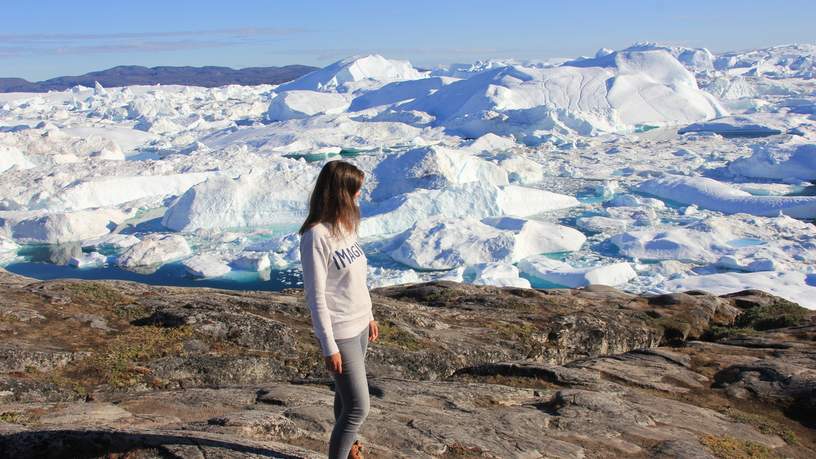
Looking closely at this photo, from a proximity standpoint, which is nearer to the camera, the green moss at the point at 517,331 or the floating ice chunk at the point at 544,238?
the green moss at the point at 517,331

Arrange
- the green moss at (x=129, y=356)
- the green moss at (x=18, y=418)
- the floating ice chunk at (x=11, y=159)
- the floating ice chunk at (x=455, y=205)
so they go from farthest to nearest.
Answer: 1. the floating ice chunk at (x=11, y=159)
2. the floating ice chunk at (x=455, y=205)
3. the green moss at (x=129, y=356)
4. the green moss at (x=18, y=418)

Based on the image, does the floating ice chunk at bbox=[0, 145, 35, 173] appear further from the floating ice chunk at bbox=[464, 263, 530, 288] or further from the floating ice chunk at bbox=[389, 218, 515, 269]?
the floating ice chunk at bbox=[464, 263, 530, 288]

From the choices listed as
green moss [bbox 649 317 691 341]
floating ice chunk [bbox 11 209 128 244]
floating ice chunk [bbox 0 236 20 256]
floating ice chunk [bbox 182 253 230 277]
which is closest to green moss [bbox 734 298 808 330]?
green moss [bbox 649 317 691 341]

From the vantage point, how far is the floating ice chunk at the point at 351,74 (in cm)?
6412

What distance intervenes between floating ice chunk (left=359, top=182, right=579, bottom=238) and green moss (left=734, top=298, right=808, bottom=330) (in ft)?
39.0

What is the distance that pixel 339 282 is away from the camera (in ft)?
8.93

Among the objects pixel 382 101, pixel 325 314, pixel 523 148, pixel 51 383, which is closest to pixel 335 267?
pixel 325 314

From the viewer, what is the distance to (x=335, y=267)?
2.70 meters

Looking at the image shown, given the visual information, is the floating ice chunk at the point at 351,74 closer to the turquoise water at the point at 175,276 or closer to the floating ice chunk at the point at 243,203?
the floating ice chunk at the point at 243,203

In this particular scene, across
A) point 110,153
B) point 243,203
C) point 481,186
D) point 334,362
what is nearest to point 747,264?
point 481,186

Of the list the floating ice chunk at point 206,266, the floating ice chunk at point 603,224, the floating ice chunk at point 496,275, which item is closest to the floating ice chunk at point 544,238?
the floating ice chunk at point 496,275

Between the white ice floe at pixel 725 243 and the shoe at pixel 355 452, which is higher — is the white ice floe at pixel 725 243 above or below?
below

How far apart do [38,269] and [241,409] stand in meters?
16.0

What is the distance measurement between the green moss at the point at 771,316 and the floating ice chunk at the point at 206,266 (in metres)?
11.7
